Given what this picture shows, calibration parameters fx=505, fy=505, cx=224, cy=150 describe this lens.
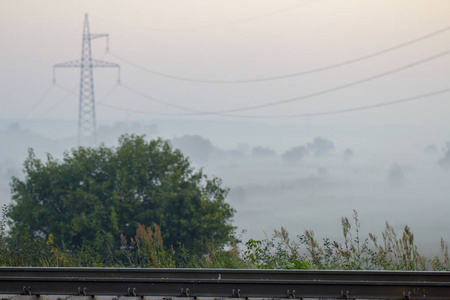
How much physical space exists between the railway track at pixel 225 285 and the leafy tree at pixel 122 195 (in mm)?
26890

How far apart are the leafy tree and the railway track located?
26.9 meters

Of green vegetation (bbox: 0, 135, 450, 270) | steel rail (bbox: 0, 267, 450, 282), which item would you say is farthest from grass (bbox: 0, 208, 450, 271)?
green vegetation (bbox: 0, 135, 450, 270)

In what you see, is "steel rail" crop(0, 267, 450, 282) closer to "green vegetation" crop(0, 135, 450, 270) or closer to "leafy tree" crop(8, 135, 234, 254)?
"green vegetation" crop(0, 135, 450, 270)

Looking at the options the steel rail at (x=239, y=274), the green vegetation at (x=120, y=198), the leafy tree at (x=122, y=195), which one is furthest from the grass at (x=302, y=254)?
the leafy tree at (x=122, y=195)

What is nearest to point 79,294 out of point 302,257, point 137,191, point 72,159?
point 302,257

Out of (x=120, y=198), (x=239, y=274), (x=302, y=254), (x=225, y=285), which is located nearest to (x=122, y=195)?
(x=120, y=198)

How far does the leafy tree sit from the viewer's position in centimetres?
3572

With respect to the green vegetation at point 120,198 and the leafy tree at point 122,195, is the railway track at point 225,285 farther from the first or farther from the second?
the leafy tree at point 122,195

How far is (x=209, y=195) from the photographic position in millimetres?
38250

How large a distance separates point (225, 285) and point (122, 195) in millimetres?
33128

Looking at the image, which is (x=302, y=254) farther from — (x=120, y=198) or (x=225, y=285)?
(x=120, y=198)

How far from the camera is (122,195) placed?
126 feet

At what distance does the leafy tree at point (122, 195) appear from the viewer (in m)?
35.7

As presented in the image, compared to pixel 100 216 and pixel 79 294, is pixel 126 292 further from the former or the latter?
pixel 100 216
